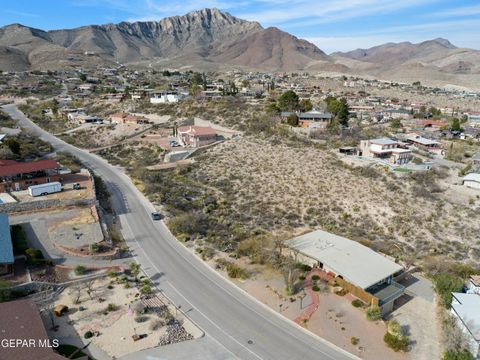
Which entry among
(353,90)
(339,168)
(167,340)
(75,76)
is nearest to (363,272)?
(167,340)

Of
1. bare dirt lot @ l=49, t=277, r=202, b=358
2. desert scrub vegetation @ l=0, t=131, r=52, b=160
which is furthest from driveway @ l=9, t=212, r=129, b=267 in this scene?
desert scrub vegetation @ l=0, t=131, r=52, b=160

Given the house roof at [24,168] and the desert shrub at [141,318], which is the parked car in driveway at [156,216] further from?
the desert shrub at [141,318]

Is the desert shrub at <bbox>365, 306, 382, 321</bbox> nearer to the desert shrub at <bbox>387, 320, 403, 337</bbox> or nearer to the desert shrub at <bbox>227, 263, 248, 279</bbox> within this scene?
the desert shrub at <bbox>387, 320, 403, 337</bbox>

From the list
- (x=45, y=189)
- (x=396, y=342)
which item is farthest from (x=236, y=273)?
(x=45, y=189)

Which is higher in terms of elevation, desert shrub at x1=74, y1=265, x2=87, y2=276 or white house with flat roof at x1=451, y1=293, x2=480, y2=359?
desert shrub at x1=74, y1=265, x2=87, y2=276

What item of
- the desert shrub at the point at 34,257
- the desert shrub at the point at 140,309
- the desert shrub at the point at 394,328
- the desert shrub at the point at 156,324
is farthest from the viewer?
the desert shrub at the point at 34,257

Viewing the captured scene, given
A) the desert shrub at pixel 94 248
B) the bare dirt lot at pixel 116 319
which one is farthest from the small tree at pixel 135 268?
the desert shrub at pixel 94 248

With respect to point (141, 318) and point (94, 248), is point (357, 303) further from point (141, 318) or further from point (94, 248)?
point (94, 248)
